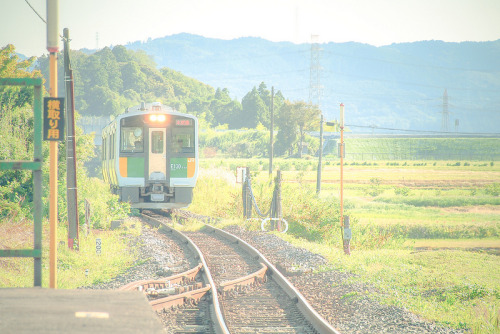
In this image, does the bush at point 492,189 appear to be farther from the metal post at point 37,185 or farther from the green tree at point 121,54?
the green tree at point 121,54

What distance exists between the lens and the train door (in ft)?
65.9

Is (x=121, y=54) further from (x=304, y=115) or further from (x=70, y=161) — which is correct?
(x=70, y=161)

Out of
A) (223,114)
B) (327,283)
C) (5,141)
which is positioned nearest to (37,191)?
(327,283)

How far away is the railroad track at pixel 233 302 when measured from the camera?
7496 millimetres

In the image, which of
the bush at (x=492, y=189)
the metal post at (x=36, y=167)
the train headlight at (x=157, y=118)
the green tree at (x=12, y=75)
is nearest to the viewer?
the metal post at (x=36, y=167)

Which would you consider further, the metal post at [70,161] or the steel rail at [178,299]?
the metal post at [70,161]

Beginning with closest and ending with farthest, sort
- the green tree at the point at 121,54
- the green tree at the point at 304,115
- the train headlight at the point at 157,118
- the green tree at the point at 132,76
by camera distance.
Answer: the train headlight at the point at 157,118 → the green tree at the point at 304,115 → the green tree at the point at 132,76 → the green tree at the point at 121,54

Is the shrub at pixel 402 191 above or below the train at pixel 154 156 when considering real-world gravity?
below

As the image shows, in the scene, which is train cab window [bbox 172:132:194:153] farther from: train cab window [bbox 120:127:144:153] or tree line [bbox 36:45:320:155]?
tree line [bbox 36:45:320:155]

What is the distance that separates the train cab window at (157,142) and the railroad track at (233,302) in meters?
8.39

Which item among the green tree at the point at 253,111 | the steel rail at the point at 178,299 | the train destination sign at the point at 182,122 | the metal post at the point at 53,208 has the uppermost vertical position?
the green tree at the point at 253,111

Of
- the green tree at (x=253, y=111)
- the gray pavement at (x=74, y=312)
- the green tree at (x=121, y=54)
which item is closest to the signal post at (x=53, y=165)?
the gray pavement at (x=74, y=312)

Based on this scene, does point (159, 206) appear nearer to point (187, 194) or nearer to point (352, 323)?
point (187, 194)

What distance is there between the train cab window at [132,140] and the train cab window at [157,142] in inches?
14.6
